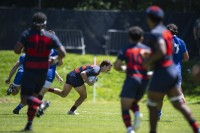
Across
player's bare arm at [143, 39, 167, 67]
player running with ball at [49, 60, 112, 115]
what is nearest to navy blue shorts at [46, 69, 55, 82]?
player running with ball at [49, 60, 112, 115]

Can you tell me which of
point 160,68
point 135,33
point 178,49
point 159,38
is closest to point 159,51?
point 159,38

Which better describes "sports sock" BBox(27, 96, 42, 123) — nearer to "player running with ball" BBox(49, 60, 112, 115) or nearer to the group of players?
the group of players

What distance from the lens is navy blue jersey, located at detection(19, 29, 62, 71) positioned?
13461 mm

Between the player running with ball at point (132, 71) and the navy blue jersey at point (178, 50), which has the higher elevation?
the player running with ball at point (132, 71)

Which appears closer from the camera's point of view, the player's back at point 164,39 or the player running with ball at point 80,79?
the player's back at point 164,39

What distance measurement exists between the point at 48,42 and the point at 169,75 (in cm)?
266

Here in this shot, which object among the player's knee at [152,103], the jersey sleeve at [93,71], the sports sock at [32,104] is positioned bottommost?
the jersey sleeve at [93,71]

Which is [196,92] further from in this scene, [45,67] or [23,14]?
[45,67]

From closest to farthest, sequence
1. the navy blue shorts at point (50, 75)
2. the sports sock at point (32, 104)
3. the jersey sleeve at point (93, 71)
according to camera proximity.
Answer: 1. the sports sock at point (32, 104)
2. the jersey sleeve at point (93, 71)
3. the navy blue shorts at point (50, 75)

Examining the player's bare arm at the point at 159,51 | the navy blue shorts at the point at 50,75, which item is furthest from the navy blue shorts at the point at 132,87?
the navy blue shorts at the point at 50,75

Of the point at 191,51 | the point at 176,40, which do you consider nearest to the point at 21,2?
the point at 191,51

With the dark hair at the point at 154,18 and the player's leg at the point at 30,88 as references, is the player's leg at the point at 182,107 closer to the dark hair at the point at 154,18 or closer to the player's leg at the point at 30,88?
the dark hair at the point at 154,18

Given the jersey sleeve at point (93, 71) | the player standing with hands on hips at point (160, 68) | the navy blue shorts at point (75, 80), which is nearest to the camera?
the player standing with hands on hips at point (160, 68)

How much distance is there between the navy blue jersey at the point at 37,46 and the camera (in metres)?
13.5
